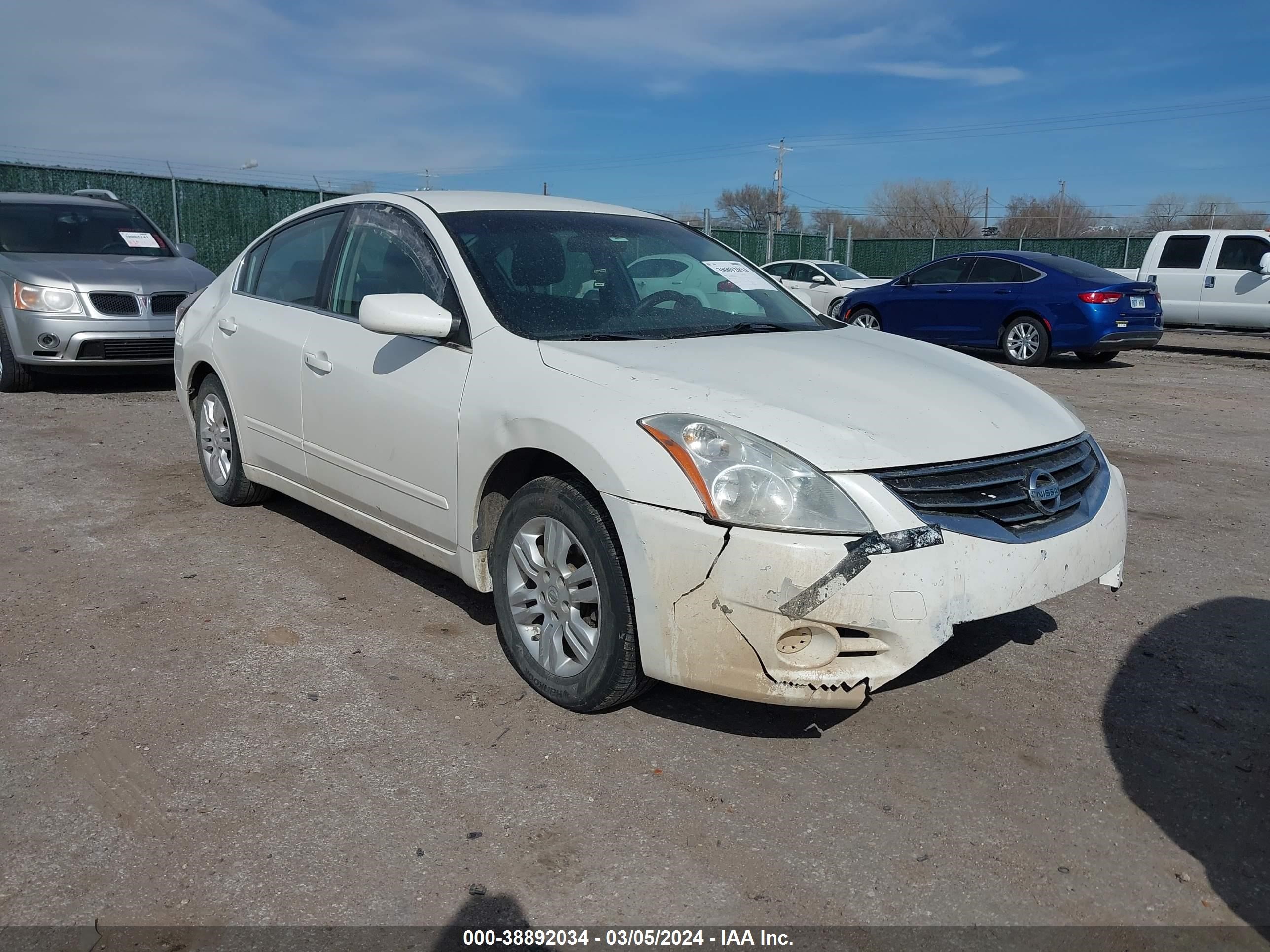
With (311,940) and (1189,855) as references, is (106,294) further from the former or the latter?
(1189,855)

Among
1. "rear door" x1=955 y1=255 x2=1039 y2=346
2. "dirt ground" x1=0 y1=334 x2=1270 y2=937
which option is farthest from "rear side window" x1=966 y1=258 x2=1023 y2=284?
"dirt ground" x1=0 y1=334 x2=1270 y2=937

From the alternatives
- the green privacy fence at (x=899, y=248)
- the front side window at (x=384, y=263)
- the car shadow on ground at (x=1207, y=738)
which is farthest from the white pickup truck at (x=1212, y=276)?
the front side window at (x=384, y=263)

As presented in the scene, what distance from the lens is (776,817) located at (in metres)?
2.72

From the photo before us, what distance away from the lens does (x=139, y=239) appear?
9.78 m

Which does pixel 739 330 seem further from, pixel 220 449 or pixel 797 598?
pixel 220 449

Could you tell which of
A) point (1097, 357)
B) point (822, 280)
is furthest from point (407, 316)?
point (822, 280)

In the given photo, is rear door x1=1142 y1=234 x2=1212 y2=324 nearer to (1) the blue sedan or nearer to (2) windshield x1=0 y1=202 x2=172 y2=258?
(1) the blue sedan

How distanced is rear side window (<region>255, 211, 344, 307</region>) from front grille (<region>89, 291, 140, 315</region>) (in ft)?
13.9

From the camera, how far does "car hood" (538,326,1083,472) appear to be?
2.88m

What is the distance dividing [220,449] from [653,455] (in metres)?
3.34

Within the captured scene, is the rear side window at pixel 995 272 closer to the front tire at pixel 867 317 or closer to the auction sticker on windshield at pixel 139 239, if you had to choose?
the front tire at pixel 867 317

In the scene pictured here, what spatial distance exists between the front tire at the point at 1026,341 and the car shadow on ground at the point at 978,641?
9.52 m

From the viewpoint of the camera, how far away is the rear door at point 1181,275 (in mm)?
15320

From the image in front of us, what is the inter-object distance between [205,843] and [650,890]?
1093 millimetres
